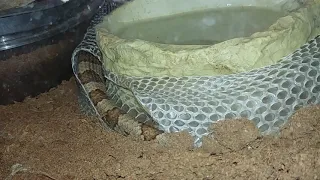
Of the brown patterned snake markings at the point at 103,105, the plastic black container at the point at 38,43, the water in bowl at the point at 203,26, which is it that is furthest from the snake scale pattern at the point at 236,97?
the plastic black container at the point at 38,43

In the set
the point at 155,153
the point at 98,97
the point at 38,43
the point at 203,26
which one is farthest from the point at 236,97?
the point at 38,43

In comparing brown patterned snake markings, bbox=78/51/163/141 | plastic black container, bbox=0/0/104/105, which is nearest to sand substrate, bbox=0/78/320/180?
brown patterned snake markings, bbox=78/51/163/141

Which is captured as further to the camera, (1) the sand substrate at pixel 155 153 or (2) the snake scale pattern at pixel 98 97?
(2) the snake scale pattern at pixel 98 97

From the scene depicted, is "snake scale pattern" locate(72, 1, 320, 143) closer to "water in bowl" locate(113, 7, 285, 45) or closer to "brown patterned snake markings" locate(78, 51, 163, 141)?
"brown patterned snake markings" locate(78, 51, 163, 141)

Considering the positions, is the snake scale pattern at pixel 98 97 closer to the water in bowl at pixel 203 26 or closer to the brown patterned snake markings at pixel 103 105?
the brown patterned snake markings at pixel 103 105

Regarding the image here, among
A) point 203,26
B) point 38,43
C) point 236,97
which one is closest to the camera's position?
point 236,97

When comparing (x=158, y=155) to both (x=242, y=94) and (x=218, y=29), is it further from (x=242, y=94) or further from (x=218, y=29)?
(x=218, y=29)

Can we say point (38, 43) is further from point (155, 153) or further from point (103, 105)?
point (155, 153)

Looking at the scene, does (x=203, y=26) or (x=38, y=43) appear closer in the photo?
(x=203, y=26)
